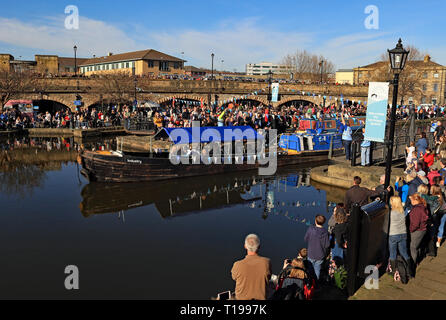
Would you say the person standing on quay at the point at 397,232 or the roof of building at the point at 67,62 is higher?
the roof of building at the point at 67,62

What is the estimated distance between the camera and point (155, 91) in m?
48.2

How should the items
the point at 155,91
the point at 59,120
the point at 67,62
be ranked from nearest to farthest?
1. the point at 59,120
2. the point at 155,91
3. the point at 67,62

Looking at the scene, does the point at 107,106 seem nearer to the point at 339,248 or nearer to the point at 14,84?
the point at 14,84

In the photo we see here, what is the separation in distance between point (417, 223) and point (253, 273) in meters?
4.29

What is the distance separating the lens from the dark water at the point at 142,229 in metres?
9.44

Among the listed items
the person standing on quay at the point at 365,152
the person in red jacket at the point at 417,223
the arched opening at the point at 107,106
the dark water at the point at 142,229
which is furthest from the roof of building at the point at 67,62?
the person in red jacket at the point at 417,223

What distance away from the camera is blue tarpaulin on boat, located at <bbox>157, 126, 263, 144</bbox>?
20406 millimetres

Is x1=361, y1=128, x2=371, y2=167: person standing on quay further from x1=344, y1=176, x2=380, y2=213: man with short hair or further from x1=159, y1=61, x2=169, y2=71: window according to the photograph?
x1=159, y1=61, x2=169, y2=71: window

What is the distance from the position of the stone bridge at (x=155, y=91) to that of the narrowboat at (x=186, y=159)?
13319mm

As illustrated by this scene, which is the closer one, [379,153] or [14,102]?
[379,153]

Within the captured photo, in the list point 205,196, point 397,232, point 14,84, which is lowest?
point 205,196

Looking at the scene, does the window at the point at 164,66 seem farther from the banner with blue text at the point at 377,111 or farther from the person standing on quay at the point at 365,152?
the banner with blue text at the point at 377,111

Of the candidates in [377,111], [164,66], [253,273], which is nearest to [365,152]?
[377,111]
